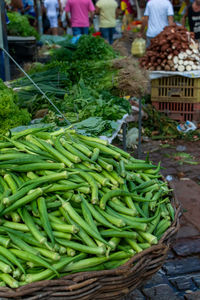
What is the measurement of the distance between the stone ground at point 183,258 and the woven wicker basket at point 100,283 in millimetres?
974

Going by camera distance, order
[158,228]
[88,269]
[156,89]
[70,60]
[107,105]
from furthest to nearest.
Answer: [156,89] → [70,60] → [107,105] → [158,228] → [88,269]

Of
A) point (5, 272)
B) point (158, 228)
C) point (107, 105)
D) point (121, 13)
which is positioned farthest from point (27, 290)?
point (121, 13)

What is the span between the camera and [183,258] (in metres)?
3.35

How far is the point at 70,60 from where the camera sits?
6.64 m

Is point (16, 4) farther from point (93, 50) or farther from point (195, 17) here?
point (93, 50)

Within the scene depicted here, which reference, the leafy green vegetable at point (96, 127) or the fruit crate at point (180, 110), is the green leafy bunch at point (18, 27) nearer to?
the fruit crate at point (180, 110)

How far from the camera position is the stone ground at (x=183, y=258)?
289cm

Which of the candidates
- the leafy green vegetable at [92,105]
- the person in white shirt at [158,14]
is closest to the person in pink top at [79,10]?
the person in white shirt at [158,14]

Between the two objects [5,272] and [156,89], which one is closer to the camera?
[5,272]

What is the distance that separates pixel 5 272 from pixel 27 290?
174mm

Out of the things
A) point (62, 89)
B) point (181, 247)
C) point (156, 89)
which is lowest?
point (181, 247)

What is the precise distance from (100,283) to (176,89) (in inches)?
225

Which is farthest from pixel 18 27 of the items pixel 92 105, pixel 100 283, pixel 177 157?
pixel 100 283

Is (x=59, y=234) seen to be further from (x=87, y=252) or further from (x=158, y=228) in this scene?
(x=158, y=228)
